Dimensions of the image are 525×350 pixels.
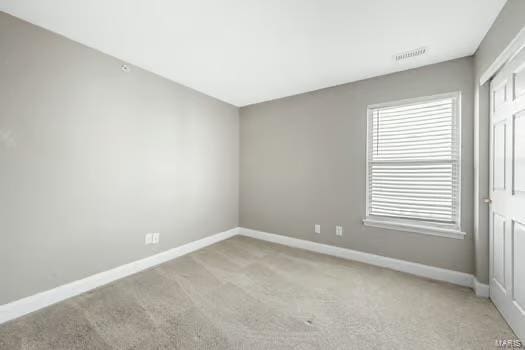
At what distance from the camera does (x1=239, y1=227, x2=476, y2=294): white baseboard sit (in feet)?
8.05

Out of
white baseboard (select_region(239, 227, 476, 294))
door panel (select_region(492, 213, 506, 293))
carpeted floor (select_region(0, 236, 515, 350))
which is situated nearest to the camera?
carpeted floor (select_region(0, 236, 515, 350))

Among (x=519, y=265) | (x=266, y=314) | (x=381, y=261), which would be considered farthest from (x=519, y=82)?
(x=266, y=314)

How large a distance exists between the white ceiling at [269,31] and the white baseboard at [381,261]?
2.44 m

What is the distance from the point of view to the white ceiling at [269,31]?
176cm

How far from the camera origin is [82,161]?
2289 millimetres

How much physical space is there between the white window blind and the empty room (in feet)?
0.06

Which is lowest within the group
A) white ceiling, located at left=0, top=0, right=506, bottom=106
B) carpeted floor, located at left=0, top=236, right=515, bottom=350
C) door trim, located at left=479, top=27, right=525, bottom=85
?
carpeted floor, located at left=0, top=236, right=515, bottom=350

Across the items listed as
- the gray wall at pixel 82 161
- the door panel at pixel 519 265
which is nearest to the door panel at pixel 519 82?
the door panel at pixel 519 265

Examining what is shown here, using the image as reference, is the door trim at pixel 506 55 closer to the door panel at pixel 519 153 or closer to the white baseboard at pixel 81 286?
the door panel at pixel 519 153

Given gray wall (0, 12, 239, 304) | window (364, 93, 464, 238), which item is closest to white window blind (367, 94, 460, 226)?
window (364, 93, 464, 238)

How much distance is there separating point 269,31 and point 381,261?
120 inches

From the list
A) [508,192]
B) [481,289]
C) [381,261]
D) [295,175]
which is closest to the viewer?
[508,192]

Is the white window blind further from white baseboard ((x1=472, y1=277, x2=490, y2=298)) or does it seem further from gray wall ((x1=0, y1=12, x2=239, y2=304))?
gray wall ((x1=0, y1=12, x2=239, y2=304))

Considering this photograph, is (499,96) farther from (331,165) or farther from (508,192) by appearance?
(331,165)
